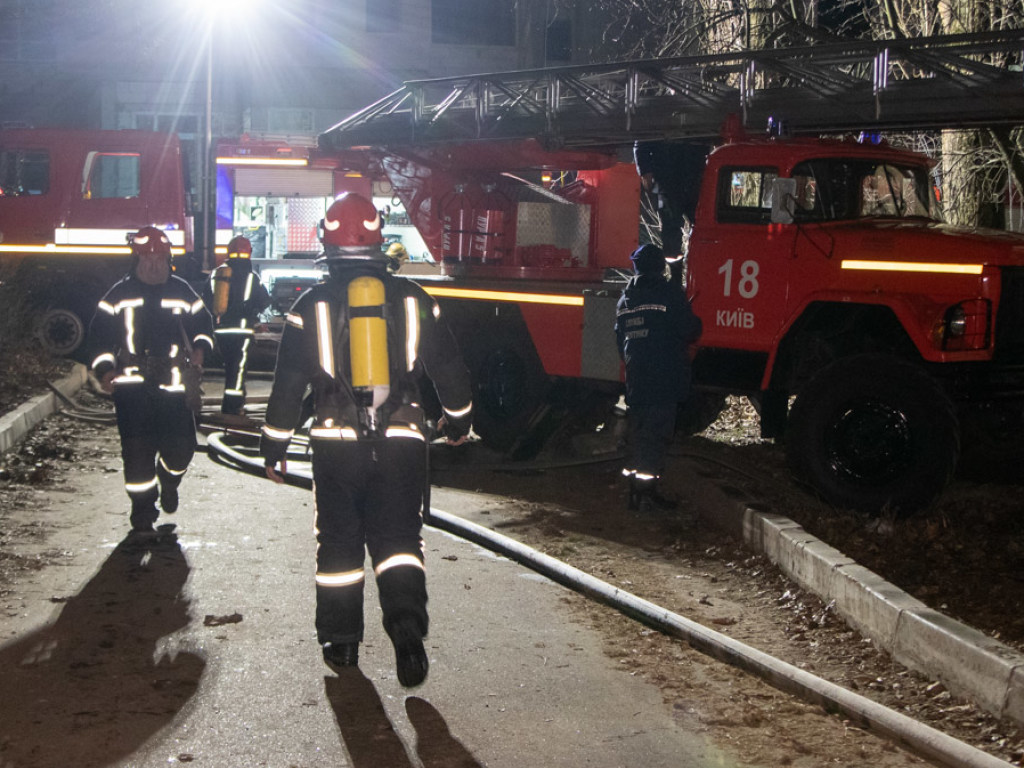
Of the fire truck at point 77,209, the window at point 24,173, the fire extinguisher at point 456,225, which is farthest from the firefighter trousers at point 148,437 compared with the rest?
the window at point 24,173

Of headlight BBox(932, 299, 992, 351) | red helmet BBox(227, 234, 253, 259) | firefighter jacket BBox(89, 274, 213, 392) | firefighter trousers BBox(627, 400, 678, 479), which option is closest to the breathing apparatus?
firefighter jacket BBox(89, 274, 213, 392)

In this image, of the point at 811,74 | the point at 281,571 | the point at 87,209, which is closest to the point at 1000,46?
the point at 811,74

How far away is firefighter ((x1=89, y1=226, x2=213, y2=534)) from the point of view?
698 centimetres

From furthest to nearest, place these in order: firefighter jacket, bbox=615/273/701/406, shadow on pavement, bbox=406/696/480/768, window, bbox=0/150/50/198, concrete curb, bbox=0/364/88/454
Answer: window, bbox=0/150/50/198 < concrete curb, bbox=0/364/88/454 < firefighter jacket, bbox=615/273/701/406 < shadow on pavement, bbox=406/696/480/768

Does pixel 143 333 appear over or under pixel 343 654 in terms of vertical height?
over

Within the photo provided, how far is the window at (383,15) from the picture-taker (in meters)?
31.7

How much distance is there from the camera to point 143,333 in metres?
7.07

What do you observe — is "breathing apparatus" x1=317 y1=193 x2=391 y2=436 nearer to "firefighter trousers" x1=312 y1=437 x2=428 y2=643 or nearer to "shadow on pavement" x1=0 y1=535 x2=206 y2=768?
"firefighter trousers" x1=312 y1=437 x2=428 y2=643

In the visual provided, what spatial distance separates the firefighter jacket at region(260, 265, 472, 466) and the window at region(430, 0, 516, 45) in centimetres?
2827

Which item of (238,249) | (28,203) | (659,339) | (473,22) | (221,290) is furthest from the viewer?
(473,22)

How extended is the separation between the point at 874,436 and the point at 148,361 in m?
4.30

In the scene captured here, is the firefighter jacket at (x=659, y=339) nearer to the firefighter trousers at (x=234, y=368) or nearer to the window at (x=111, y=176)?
the firefighter trousers at (x=234, y=368)

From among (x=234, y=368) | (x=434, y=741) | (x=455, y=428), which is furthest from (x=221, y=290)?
(x=434, y=741)

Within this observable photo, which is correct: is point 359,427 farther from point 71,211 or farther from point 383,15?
point 383,15
